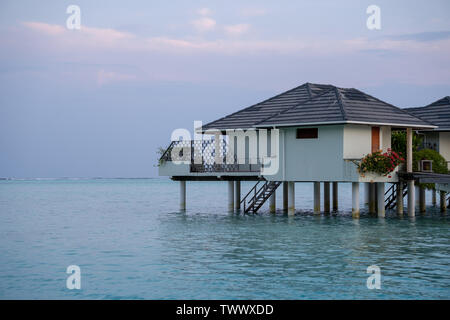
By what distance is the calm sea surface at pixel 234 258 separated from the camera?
17.5m

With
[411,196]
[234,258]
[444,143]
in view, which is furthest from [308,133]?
[234,258]

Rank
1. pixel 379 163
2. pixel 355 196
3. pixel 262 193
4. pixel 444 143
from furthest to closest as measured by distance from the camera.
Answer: pixel 444 143, pixel 262 193, pixel 355 196, pixel 379 163

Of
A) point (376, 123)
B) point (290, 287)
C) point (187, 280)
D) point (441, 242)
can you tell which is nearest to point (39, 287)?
point (187, 280)

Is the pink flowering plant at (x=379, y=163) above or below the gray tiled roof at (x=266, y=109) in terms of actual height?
below

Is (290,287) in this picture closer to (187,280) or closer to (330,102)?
(187,280)

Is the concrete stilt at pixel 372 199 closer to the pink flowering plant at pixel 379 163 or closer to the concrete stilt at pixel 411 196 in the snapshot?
the concrete stilt at pixel 411 196

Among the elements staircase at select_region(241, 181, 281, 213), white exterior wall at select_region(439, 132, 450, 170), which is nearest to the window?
staircase at select_region(241, 181, 281, 213)

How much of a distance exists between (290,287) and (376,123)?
16164mm

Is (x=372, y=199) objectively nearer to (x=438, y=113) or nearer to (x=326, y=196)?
(x=326, y=196)

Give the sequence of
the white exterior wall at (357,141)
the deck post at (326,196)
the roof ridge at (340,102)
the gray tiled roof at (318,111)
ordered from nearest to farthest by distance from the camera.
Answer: the roof ridge at (340,102) < the white exterior wall at (357,141) < the gray tiled roof at (318,111) < the deck post at (326,196)

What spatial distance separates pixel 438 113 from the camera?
39.6m

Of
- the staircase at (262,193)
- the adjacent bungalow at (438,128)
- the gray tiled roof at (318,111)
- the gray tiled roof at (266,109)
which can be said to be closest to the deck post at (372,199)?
the adjacent bungalow at (438,128)

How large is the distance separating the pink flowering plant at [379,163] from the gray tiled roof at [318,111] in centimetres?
156

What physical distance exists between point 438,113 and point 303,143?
11.2 m
